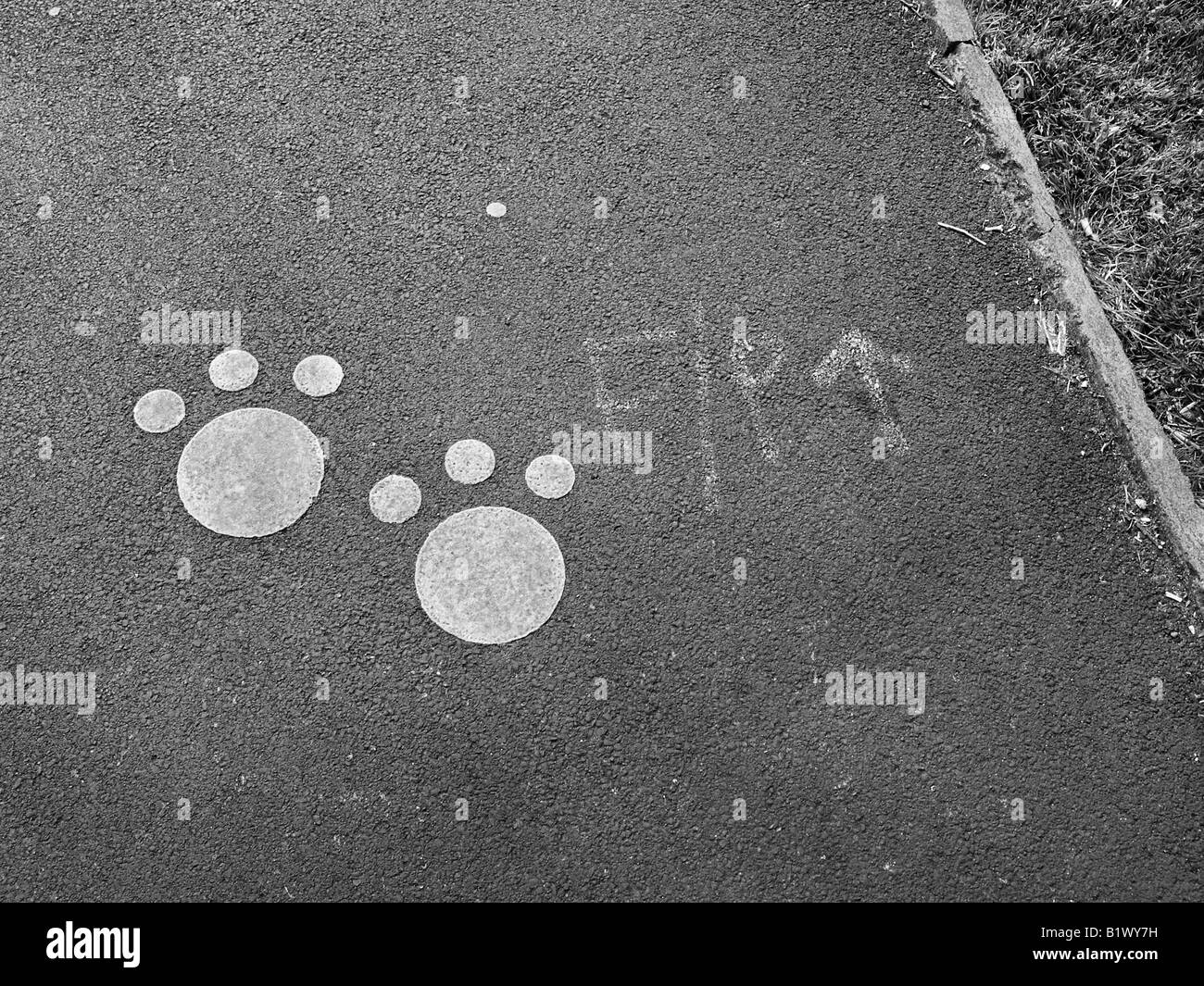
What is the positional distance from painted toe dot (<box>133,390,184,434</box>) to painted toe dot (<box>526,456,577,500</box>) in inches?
52.7

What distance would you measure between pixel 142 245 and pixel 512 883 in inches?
109

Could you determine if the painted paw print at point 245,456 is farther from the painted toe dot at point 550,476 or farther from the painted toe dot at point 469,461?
the painted toe dot at point 550,476

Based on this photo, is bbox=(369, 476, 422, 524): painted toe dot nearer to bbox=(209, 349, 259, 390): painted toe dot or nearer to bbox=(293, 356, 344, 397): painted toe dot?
bbox=(293, 356, 344, 397): painted toe dot

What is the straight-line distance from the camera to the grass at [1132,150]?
10.9 ft

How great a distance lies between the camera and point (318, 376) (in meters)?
3.27
